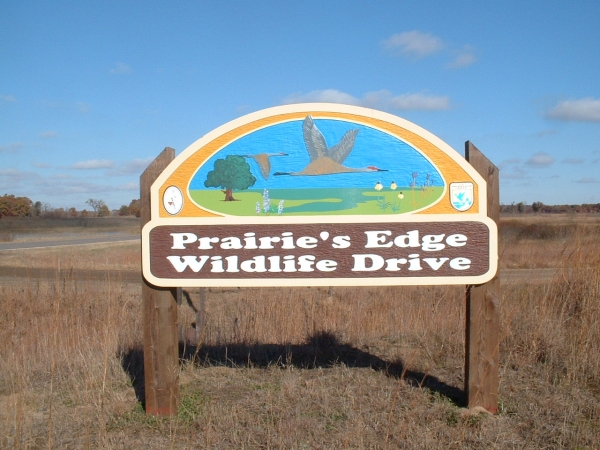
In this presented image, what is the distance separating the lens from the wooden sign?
174 inches

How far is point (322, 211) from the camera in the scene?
4.50 metres

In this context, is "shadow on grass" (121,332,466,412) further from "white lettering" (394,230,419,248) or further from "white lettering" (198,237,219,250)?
"white lettering" (394,230,419,248)

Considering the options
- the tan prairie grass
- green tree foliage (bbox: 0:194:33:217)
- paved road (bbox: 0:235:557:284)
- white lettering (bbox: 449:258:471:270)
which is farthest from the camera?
green tree foliage (bbox: 0:194:33:217)

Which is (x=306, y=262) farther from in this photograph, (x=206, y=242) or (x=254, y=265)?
(x=206, y=242)

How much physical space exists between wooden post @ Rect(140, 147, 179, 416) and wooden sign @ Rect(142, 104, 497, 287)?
0.16 metres

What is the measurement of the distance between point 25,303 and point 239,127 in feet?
18.7

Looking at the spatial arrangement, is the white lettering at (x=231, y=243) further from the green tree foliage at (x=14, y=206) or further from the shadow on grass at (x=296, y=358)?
the green tree foliage at (x=14, y=206)

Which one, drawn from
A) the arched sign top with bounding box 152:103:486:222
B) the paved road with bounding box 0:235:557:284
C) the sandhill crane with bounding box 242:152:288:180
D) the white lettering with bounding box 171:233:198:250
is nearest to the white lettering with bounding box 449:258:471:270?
the arched sign top with bounding box 152:103:486:222

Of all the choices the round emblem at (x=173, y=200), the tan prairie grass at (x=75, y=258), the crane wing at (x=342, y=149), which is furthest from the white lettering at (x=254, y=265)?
the tan prairie grass at (x=75, y=258)

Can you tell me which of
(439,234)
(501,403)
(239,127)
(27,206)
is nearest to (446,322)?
(501,403)

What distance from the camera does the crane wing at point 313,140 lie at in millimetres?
4520

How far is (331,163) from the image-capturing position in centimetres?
451

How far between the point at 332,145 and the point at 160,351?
2207 millimetres

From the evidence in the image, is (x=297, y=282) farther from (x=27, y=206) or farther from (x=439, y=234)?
(x=27, y=206)
